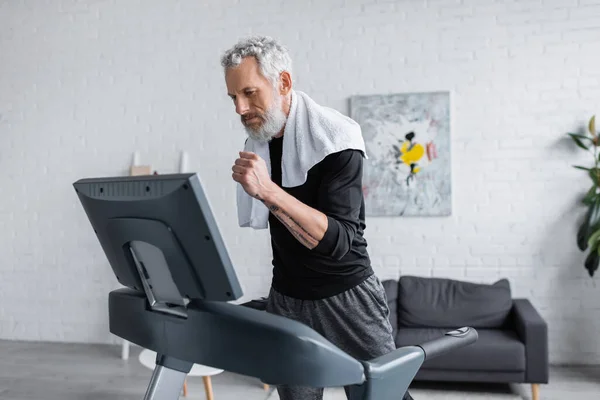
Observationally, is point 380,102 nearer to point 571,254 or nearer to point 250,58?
point 571,254

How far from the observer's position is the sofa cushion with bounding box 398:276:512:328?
3805 millimetres

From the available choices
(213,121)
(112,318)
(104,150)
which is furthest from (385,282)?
(112,318)

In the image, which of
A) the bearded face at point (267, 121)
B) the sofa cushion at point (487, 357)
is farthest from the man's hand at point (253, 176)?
the sofa cushion at point (487, 357)

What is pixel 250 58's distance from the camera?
151 cm

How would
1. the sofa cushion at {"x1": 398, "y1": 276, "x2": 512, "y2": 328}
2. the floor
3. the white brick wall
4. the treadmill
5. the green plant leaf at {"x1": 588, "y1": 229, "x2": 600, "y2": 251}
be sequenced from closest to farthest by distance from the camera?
the treadmill
the floor
the green plant leaf at {"x1": 588, "y1": 229, "x2": 600, "y2": 251}
the sofa cushion at {"x1": 398, "y1": 276, "x2": 512, "y2": 328}
the white brick wall

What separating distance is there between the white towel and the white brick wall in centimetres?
269

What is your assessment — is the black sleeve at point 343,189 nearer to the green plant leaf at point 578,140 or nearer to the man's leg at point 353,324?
the man's leg at point 353,324

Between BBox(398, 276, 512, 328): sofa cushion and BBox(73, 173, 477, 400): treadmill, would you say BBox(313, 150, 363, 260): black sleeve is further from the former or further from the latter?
BBox(398, 276, 512, 328): sofa cushion

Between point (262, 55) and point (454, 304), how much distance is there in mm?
2758

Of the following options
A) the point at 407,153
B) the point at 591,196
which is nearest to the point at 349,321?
the point at 407,153

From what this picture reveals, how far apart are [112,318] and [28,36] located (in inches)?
167

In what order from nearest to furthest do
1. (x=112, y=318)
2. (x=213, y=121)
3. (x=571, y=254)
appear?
1. (x=112, y=318)
2. (x=571, y=254)
3. (x=213, y=121)

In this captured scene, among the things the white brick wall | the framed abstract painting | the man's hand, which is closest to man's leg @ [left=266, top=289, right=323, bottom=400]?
the man's hand

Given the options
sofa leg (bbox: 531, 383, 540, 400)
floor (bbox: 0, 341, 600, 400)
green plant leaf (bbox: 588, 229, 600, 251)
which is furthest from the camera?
green plant leaf (bbox: 588, 229, 600, 251)
